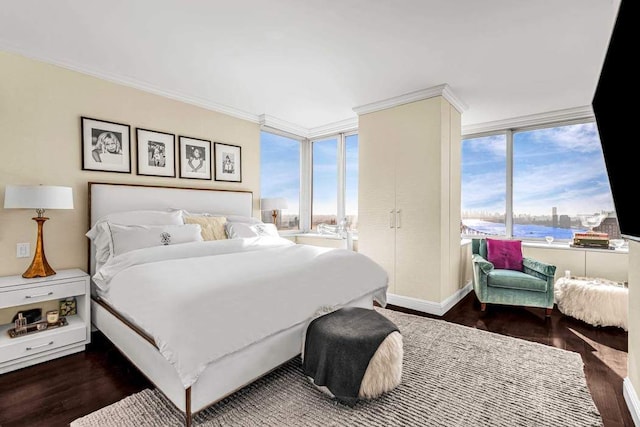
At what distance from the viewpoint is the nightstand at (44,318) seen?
2238 mm

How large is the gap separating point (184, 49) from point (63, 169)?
63.1 inches

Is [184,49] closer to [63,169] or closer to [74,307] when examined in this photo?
[63,169]

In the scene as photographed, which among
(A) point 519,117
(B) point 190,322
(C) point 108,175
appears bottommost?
(B) point 190,322

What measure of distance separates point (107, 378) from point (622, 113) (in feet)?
11.1

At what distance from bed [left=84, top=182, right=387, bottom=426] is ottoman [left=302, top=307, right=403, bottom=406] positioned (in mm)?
239

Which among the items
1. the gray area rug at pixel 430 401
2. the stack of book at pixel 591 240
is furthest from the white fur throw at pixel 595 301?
the gray area rug at pixel 430 401

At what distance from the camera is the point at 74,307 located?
9.14ft

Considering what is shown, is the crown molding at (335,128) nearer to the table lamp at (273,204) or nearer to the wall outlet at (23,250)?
the table lamp at (273,204)

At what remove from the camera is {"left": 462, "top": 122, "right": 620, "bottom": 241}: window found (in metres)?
4.03

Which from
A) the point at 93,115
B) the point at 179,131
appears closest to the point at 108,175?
the point at 93,115

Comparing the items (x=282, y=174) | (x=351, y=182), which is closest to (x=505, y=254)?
(x=351, y=182)

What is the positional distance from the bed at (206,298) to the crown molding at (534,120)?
10.1 ft

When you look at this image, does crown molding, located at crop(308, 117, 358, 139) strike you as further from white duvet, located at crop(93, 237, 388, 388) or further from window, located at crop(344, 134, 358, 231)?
white duvet, located at crop(93, 237, 388, 388)

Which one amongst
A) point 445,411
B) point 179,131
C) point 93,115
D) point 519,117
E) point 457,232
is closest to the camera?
point 445,411
